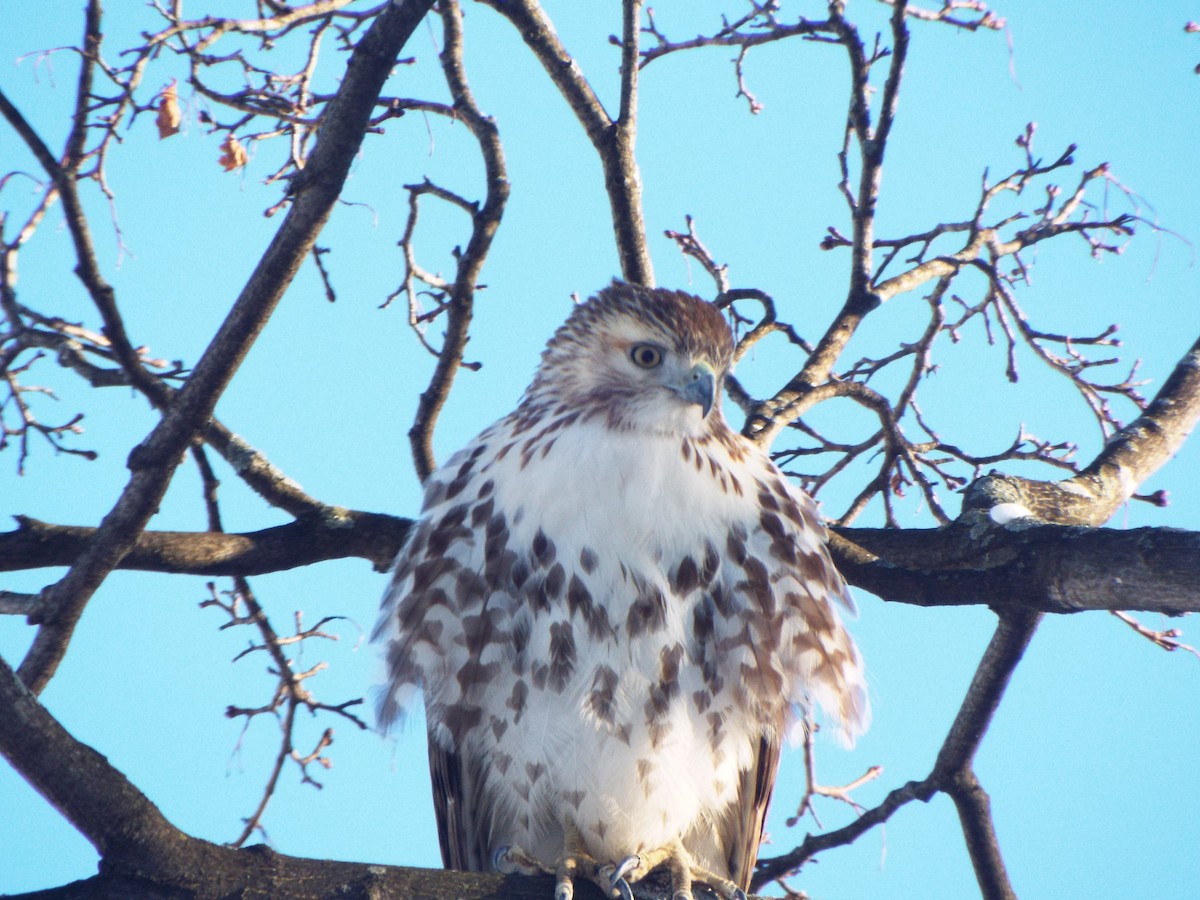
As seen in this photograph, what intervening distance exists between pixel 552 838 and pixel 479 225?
177 centimetres

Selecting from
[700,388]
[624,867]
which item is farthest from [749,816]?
[700,388]

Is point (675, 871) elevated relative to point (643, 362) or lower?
lower

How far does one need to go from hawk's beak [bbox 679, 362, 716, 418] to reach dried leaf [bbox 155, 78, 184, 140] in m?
1.90

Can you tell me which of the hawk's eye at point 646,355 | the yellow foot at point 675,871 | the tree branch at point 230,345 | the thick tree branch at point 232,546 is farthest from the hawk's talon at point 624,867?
the tree branch at point 230,345

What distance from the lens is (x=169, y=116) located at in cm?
393

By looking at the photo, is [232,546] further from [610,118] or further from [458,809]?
[610,118]

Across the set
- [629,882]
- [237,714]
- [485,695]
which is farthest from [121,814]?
[237,714]

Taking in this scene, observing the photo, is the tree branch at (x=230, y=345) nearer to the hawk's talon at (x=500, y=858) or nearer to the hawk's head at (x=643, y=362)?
the hawk's head at (x=643, y=362)

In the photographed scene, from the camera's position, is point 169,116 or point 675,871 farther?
point 169,116

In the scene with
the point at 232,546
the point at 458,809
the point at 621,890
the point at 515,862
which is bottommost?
the point at 621,890

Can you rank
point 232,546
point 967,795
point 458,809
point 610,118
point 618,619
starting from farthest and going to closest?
point 610,118 → point 967,795 → point 458,809 → point 232,546 → point 618,619

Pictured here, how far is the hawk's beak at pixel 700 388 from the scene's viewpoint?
10.4 feet

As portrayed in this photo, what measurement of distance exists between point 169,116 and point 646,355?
5.85 ft

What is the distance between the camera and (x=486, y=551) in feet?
10.3
